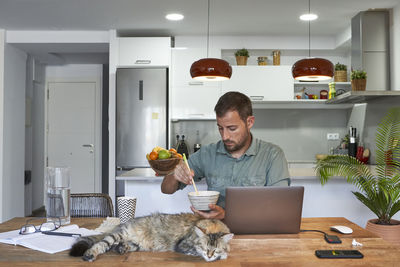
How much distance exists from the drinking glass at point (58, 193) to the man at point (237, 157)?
50cm

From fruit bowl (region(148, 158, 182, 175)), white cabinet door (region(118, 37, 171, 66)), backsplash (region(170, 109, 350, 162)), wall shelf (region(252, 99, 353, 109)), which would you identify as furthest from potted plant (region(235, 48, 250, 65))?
fruit bowl (region(148, 158, 182, 175))

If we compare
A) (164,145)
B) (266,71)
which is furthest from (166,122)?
(266,71)

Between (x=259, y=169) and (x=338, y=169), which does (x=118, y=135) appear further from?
(x=259, y=169)

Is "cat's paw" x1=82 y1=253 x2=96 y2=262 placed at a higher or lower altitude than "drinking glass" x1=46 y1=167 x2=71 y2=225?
lower

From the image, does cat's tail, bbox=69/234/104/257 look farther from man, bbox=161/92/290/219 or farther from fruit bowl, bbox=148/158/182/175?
fruit bowl, bbox=148/158/182/175

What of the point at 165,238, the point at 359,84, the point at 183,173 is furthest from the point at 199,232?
the point at 359,84

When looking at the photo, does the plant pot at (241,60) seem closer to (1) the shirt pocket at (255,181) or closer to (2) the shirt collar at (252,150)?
(2) the shirt collar at (252,150)

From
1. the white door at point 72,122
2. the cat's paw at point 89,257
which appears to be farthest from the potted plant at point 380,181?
the white door at point 72,122

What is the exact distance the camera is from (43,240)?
4.64 ft

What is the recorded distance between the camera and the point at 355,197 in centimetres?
309

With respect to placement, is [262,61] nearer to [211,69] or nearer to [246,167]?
[211,69]

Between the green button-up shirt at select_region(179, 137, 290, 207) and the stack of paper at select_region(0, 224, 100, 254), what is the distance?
0.73 m

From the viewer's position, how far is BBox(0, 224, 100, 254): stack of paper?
1.32m

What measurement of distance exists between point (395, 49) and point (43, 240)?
3.92m
